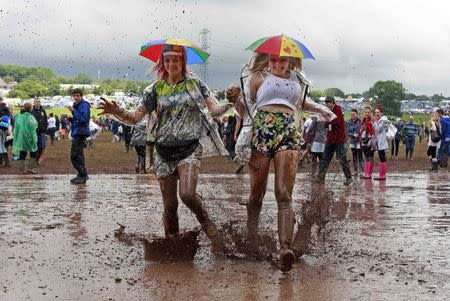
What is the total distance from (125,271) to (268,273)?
4.06ft

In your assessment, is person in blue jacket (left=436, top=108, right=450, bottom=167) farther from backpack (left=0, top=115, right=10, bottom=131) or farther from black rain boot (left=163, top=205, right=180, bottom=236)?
black rain boot (left=163, top=205, right=180, bottom=236)

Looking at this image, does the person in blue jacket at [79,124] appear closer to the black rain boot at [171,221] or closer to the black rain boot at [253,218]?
the black rain boot at [171,221]

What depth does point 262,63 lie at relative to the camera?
6.91m

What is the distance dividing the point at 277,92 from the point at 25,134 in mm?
12570

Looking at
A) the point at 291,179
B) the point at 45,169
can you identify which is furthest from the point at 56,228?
the point at 45,169

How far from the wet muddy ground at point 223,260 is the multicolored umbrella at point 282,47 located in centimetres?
177

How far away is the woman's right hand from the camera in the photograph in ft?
22.6

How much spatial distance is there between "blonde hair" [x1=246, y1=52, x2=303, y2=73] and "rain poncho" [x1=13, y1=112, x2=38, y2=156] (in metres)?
12.0

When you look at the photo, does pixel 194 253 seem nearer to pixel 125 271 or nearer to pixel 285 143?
pixel 125 271

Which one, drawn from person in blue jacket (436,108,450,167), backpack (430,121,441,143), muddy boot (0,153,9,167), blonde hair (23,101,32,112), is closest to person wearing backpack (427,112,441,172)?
backpack (430,121,441,143)

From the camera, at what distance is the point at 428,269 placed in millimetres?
6305

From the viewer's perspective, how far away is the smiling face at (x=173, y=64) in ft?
22.4

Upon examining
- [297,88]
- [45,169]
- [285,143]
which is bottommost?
[45,169]

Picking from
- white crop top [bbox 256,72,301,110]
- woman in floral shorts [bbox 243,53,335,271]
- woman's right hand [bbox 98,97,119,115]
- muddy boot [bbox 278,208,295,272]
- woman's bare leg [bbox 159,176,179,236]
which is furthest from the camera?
woman's right hand [bbox 98,97,119,115]
